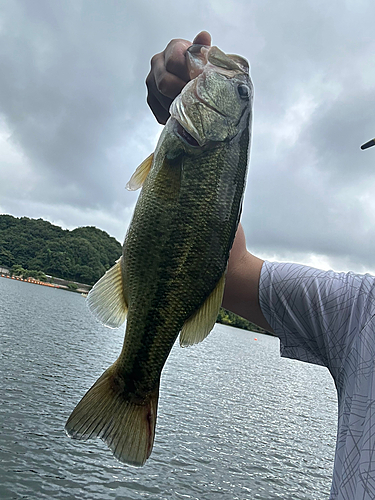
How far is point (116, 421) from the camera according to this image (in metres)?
1.61

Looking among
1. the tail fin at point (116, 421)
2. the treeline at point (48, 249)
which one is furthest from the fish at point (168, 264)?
the treeline at point (48, 249)

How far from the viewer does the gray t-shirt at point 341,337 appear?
1.31m

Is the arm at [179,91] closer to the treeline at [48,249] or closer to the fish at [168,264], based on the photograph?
the fish at [168,264]

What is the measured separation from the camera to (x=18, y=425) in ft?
30.3

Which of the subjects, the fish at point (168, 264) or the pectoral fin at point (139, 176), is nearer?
the fish at point (168, 264)

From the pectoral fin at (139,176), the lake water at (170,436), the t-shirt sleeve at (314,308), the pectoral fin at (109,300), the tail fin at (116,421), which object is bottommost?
the lake water at (170,436)

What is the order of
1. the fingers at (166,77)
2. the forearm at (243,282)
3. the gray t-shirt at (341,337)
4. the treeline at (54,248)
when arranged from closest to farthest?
the gray t-shirt at (341,337) → the fingers at (166,77) → the forearm at (243,282) → the treeline at (54,248)

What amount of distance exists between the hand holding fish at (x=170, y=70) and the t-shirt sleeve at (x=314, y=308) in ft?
3.37

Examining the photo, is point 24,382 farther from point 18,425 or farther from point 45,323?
point 45,323

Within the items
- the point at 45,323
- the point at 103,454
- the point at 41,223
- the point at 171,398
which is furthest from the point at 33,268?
the point at 103,454

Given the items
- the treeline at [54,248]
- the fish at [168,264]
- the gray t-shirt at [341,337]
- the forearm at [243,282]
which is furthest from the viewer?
the treeline at [54,248]

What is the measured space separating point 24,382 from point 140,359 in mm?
12086

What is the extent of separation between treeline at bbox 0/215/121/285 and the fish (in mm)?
35605

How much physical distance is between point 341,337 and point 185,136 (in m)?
1.18
